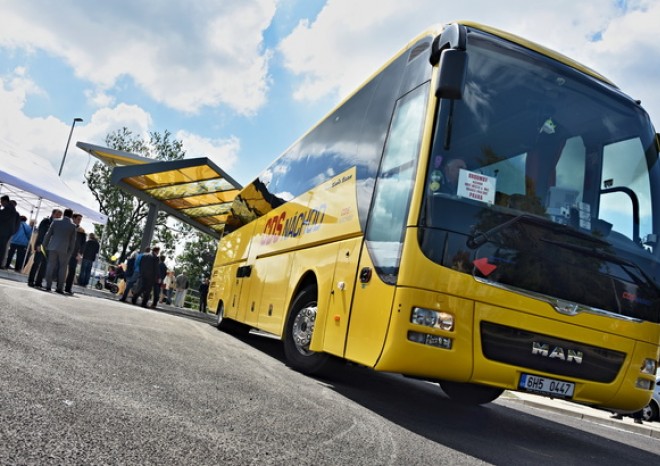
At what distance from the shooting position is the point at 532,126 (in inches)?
197

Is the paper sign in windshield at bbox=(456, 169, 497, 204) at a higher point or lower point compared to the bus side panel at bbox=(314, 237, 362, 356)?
higher

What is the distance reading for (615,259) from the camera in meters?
4.79

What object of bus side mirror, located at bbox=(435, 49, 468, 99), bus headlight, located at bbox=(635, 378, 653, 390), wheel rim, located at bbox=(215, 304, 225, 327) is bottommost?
wheel rim, located at bbox=(215, 304, 225, 327)

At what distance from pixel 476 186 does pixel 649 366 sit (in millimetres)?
2289

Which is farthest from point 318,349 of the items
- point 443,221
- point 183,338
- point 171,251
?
point 171,251

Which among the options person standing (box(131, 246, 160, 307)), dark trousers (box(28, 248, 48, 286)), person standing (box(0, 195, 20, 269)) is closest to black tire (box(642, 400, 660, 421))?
person standing (box(131, 246, 160, 307))

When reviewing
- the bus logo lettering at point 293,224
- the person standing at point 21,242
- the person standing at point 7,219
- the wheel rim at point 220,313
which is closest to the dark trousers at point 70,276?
the person standing at point 7,219

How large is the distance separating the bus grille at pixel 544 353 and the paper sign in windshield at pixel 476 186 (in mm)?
1044

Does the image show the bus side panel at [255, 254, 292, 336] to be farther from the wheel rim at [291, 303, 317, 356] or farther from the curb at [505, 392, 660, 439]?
the curb at [505, 392, 660, 439]

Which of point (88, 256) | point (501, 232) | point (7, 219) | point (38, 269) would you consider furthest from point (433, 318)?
point (88, 256)

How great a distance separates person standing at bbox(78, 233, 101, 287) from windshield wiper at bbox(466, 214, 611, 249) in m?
15.5

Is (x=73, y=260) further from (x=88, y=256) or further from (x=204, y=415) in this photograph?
(x=204, y=415)

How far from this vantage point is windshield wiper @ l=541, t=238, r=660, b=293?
184 inches

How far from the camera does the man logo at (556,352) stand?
4535 mm
